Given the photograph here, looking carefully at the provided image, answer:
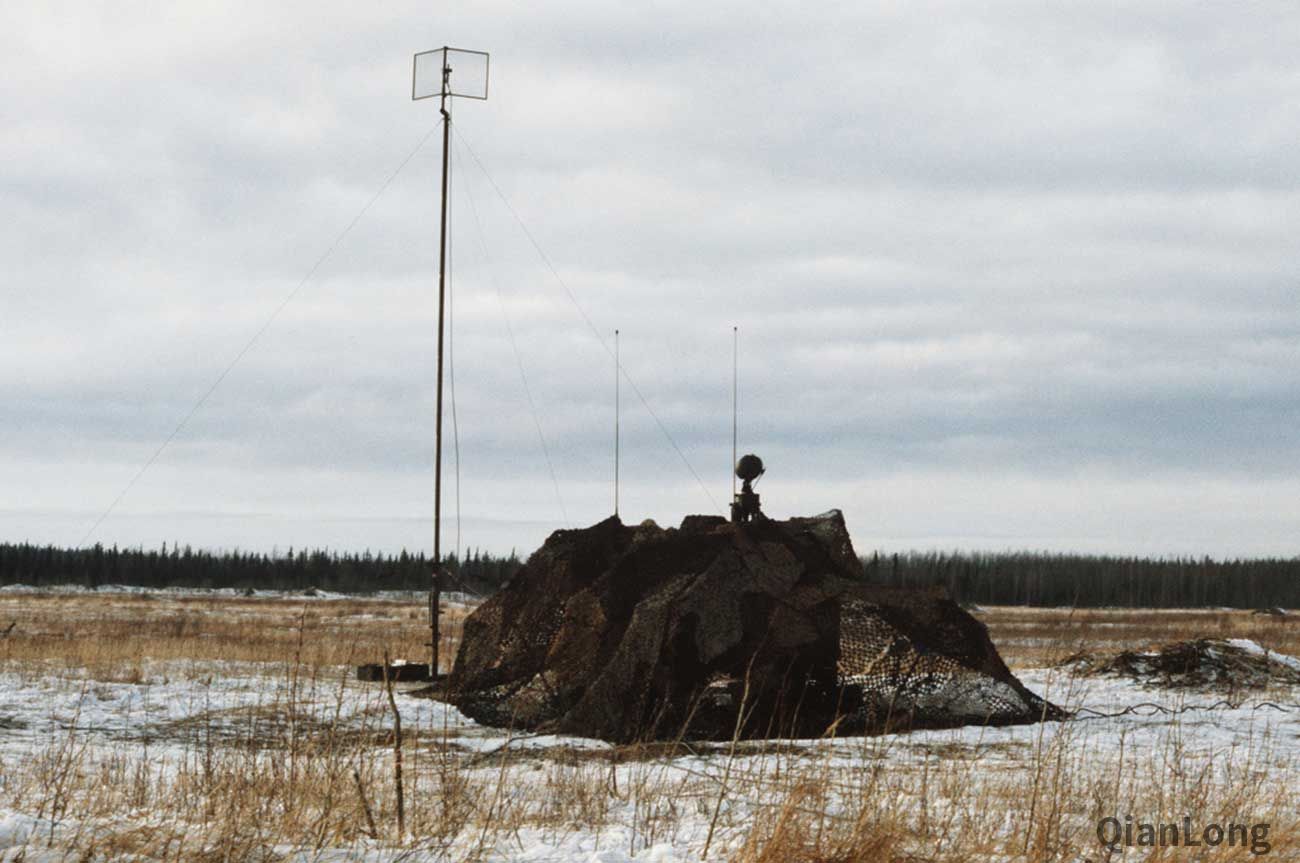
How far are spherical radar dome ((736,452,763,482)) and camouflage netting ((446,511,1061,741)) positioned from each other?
2.49 ft

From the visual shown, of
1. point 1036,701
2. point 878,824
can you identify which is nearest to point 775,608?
point 1036,701

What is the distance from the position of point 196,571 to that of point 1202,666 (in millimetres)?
103507

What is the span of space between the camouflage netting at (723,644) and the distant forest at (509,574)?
83.2 m

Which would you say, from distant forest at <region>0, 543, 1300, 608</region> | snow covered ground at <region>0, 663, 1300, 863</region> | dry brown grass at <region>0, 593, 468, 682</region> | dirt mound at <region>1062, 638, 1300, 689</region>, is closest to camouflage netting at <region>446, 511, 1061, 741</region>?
snow covered ground at <region>0, 663, 1300, 863</region>

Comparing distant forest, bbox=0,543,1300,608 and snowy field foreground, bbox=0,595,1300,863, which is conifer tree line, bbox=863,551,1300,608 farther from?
snowy field foreground, bbox=0,595,1300,863

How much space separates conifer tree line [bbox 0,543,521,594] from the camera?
335ft

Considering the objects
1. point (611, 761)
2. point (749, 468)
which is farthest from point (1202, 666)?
point (611, 761)

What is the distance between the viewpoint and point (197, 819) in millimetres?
6285

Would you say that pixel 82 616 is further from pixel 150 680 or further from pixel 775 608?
pixel 775 608

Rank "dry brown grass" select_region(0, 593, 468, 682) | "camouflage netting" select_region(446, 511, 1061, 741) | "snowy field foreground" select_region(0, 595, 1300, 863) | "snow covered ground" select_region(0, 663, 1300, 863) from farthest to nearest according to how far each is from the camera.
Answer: "dry brown grass" select_region(0, 593, 468, 682) → "camouflage netting" select_region(446, 511, 1061, 741) → "snow covered ground" select_region(0, 663, 1300, 863) → "snowy field foreground" select_region(0, 595, 1300, 863)

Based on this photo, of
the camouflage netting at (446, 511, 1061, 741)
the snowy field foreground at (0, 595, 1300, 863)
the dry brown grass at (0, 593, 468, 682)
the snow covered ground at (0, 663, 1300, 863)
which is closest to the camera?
the snowy field foreground at (0, 595, 1300, 863)

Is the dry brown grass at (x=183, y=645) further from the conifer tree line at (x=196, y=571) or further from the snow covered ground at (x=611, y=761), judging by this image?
the conifer tree line at (x=196, y=571)

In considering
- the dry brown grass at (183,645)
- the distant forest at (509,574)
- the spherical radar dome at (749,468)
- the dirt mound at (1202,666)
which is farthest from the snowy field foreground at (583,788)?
the distant forest at (509,574)

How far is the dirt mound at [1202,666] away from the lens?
51.4 ft
